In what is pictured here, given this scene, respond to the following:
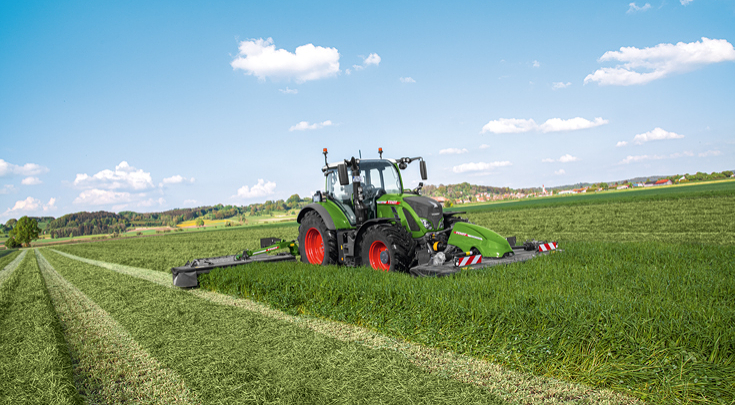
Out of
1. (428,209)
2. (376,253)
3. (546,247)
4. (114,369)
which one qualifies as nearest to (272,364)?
(114,369)

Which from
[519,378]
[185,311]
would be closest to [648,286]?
[519,378]

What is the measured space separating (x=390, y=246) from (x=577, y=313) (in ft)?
11.1

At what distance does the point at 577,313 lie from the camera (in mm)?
3551

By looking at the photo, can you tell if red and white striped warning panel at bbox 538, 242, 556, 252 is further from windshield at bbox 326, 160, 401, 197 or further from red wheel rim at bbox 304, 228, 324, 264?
red wheel rim at bbox 304, 228, 324, 264

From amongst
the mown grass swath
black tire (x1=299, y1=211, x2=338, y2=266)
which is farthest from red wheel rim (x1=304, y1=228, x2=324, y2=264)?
the mown grass swath

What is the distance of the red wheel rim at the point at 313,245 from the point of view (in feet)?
30.2

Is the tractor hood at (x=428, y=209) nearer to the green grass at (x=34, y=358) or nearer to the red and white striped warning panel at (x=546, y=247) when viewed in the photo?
the red and white striped warning panel at (x=546, y=247)

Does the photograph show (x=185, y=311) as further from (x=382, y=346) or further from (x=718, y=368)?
(x=718, y=368)

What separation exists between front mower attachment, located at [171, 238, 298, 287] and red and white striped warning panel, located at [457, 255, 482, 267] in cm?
474

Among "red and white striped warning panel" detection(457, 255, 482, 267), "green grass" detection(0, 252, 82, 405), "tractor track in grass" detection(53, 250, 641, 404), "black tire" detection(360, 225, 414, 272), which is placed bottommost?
"tractor track in grass" detection(53, 250, 641, 404)

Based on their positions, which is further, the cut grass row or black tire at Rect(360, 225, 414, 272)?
black tire at Rect(360, 225, 414, 272)

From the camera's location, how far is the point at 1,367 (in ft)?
13.7

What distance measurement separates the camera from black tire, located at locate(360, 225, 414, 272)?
652 centimetres

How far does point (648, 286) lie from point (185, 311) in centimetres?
625
